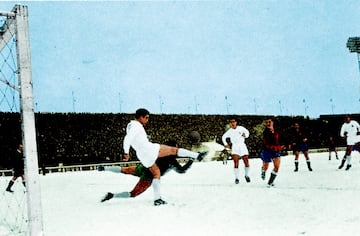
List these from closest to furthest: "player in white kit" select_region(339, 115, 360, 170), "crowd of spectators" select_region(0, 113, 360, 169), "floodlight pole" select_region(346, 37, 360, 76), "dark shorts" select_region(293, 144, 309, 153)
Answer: "player in white kit" select_region(339, 115, 360, 170) → "dark shorts" select_region(293, 144, 309, 153) → "crowd of spectators" select_region(0, 113, 360, 169) → "floodlight pole" select_region(346, 37, 360, 76)

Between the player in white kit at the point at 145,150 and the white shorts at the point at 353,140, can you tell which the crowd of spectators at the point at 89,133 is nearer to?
the white shorts at the point at 353,140

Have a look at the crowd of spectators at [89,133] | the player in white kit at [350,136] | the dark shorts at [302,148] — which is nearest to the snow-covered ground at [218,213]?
the player in white kit at [350,136]

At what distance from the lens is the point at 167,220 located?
613 centimetres

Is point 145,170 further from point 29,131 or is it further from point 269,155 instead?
point 269,155

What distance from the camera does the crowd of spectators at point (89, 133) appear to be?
71.8 feet

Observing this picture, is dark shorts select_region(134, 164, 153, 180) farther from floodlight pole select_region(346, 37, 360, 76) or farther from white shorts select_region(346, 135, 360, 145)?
floodlight pole select_region(346, 37, 360, 76)

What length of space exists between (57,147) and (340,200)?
1880 cm

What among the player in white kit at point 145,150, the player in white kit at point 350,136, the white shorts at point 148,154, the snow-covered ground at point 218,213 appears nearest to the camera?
the snow-covered ground at point 218,213

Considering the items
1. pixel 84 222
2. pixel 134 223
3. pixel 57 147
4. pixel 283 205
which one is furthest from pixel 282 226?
pixel 57 147

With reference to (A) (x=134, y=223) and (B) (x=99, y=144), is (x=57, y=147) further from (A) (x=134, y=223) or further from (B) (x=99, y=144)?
(A) (x=134, y=223)

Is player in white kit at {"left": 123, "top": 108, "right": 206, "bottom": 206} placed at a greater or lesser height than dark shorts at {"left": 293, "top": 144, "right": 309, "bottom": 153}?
greater

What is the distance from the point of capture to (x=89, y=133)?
82.5 feet

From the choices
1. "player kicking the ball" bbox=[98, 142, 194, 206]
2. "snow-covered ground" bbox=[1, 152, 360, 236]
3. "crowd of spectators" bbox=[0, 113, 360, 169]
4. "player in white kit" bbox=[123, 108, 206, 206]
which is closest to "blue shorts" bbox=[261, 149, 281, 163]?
"snow-covered ground" bbox=[1, 152, 360, 236]

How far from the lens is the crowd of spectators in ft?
71.8
